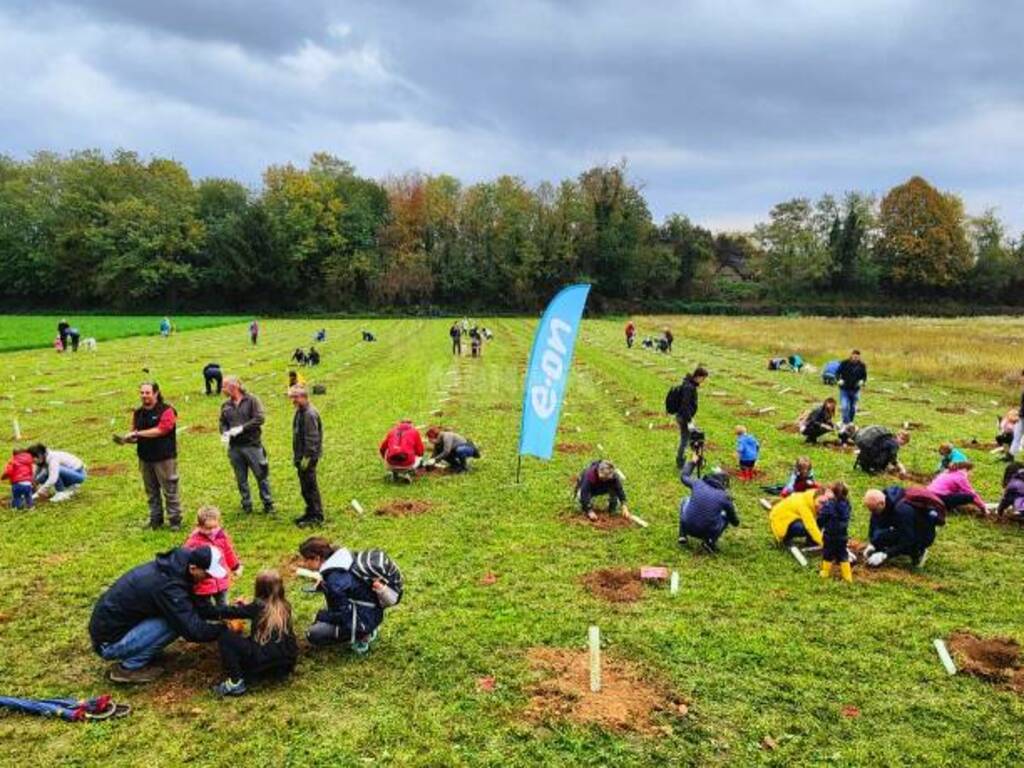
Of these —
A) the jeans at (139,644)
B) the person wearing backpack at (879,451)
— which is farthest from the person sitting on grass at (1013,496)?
the jeans at (139,644)

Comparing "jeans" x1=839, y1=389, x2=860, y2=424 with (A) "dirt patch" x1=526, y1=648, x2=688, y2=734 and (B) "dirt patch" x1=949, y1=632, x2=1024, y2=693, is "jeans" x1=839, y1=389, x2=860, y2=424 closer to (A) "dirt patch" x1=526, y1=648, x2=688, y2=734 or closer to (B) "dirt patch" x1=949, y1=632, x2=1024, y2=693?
(B) "dirt patch" x1=949, y1=632, x2=1024, y2=693

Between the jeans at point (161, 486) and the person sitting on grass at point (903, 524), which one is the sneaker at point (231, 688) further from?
the person sitting on grass at point (903, 524)

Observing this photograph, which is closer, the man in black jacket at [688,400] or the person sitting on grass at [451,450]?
the man in black jacket at [688,400]

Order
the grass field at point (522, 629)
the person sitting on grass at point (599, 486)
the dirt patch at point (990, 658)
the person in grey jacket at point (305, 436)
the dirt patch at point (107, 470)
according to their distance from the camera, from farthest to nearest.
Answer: the dirt patch at point (107, 470) → the person sitting on grass at point (599, 486) → the person in grey jacket at point (305, 436) → the dirt patch at point (990, 658) → the grass field at point (522, 629)

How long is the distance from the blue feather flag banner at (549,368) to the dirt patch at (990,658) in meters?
7.02

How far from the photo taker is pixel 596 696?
726 centimetres

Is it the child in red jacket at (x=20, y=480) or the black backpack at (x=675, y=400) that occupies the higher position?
the black backpack at (x=675, y=400)

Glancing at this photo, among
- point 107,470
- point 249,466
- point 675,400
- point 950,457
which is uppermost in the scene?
point 675,400

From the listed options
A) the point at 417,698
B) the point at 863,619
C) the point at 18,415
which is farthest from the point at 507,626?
the point at 18,415

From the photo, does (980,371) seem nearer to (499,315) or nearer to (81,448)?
(81,448)

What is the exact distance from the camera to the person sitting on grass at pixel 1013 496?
497 inches

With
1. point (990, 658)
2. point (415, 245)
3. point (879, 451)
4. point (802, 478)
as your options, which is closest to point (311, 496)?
point (802, 478)

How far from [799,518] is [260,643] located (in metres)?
A: 8.37

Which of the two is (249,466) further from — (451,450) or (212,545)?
(451,450)
